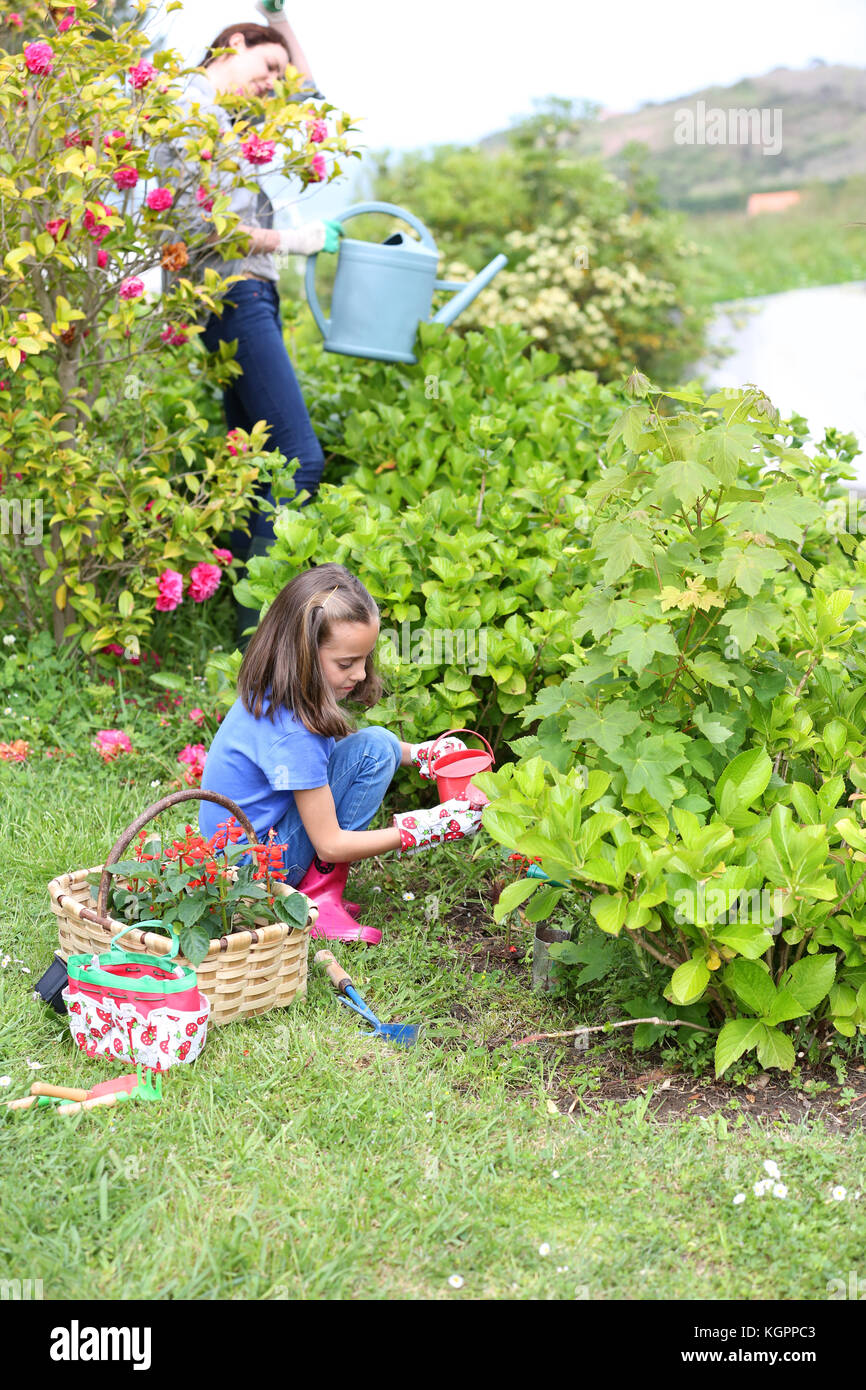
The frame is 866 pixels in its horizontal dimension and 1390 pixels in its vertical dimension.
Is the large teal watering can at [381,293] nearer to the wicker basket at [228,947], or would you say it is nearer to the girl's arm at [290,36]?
the girl's arm at [290,36]

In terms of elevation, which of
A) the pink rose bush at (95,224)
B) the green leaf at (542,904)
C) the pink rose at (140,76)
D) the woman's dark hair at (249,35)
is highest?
the woman's dark hair at (249,35)

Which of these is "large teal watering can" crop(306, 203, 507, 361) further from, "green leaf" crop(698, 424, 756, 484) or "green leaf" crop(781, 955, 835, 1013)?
"green leaf" crop(781, 955, 835, 1013)

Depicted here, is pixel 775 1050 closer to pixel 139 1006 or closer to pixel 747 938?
pixel 747 938

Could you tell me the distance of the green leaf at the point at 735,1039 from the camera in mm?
1937

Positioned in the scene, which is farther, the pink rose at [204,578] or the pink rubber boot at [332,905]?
the pink rose at [204,578]

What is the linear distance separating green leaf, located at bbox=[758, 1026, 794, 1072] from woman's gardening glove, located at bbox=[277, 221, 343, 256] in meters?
2.65

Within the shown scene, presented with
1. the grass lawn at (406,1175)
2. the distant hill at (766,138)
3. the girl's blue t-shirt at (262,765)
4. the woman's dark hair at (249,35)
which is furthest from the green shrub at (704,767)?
the distant hill at (766,138)

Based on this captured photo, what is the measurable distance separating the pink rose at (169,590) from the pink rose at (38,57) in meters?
1.29

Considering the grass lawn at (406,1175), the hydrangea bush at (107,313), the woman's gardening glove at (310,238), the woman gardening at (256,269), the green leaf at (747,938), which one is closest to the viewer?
the grass lawn at (406,1175)

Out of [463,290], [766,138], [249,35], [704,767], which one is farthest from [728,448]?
[766,138]

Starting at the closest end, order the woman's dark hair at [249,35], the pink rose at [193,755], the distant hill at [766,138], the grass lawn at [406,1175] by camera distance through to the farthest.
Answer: the grass lawn at [406,1175] < the pink rose at [193,755] < the woman's dark hair at [249,35] < the distant hill at [766,138]

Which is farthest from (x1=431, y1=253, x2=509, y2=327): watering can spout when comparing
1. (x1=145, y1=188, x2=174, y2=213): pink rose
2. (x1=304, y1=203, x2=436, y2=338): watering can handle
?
(x1=145, y1=188, x2=174, y2=213): pink rose

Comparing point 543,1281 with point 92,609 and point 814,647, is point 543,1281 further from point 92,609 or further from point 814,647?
point 92,609
